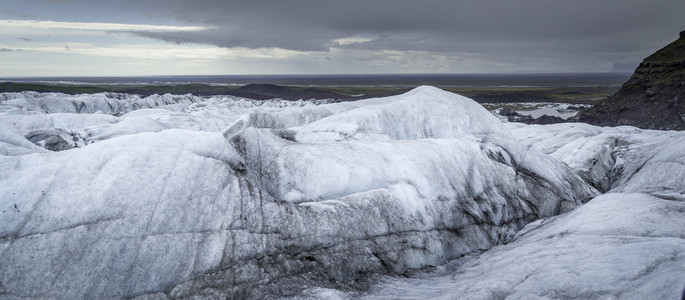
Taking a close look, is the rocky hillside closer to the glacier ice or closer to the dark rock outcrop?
the dark rock outcrop

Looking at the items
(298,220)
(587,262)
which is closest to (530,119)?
(587,262)

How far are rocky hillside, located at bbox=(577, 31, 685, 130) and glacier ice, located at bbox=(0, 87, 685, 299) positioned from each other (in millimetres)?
47722

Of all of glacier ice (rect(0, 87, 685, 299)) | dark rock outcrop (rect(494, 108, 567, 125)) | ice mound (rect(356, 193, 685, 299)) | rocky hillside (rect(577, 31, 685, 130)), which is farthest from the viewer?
dark rock outcrop (rect(494, 108, 567, 125))

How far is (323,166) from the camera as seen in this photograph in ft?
48.0

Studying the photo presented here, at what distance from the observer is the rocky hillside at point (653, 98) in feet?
177

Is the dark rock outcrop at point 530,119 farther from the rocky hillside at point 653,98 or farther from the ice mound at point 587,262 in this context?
the ice mound at point 587,262

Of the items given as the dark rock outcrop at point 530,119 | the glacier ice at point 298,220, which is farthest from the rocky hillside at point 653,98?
the glacier ice at point 298,220

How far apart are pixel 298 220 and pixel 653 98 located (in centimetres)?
7236

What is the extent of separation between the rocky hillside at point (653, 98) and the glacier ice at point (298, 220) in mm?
47722

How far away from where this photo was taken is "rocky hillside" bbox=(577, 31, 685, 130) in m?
53.8

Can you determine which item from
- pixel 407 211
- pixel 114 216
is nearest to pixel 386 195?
pixel 407 211

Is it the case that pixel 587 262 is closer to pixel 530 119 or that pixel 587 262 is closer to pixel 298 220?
pixel 298 220

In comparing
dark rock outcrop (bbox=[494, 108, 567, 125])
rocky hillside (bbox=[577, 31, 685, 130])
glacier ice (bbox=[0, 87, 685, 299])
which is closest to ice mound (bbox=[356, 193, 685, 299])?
glacier ice (bbox=[0, 87, 685, 299])

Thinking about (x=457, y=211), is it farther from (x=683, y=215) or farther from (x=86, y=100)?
(x=86, y=100)
